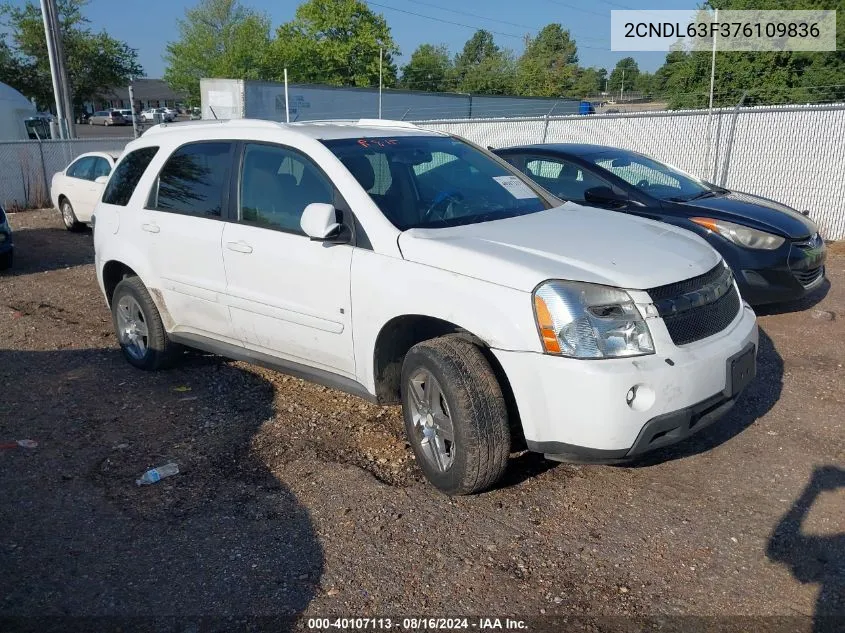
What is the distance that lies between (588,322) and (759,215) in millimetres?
4298

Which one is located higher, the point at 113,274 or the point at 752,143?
the point at 752,143

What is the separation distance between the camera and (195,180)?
5.05 metres

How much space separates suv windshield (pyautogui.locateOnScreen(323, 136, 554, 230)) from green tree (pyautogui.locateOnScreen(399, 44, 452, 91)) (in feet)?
199

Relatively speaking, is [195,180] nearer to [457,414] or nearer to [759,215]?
[457,414]

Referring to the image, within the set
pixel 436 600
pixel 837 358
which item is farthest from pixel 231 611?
pixel 837 358

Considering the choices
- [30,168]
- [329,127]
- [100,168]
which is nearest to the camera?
[329,127]

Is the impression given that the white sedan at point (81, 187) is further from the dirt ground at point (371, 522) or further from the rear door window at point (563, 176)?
the dirt ground at point (371, 522)

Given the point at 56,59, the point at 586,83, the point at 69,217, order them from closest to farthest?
1. the point at 69,217
2. the point at 56,59
3. the point at 586,83

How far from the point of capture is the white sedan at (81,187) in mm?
13031

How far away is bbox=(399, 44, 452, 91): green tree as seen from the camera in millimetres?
65625

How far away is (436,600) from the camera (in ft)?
9.79

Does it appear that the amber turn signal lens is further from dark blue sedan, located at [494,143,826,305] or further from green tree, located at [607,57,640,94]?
green tree, located at [607,57,640,94]

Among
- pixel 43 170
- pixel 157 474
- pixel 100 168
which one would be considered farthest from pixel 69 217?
pixel 157 474

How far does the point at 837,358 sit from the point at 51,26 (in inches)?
820
